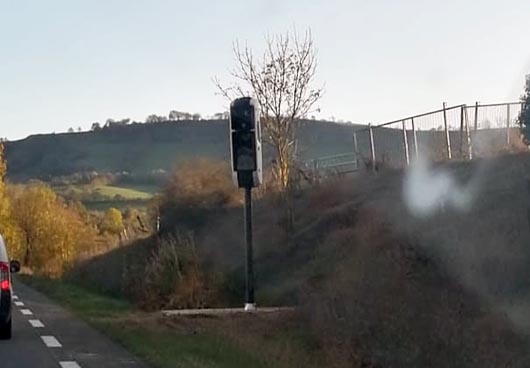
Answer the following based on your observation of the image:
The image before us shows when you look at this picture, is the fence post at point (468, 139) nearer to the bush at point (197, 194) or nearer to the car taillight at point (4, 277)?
the bush at point (197, 194)

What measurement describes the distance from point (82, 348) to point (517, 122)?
17.9 meters


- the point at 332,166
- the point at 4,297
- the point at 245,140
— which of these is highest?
the point at 245,140

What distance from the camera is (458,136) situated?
30297 mm

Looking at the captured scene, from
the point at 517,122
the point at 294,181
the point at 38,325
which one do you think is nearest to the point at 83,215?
the point at 294,181

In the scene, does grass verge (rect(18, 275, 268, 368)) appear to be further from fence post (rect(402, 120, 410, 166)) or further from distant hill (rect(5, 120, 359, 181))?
distant hill (rect(5, 120, 359, 181))

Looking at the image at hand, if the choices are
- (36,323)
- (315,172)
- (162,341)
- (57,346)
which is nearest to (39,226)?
(315,172)

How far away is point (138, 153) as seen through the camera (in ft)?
352

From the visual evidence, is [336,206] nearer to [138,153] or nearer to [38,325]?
[38,325]

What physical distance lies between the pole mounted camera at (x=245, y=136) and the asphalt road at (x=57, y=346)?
4007 millimetres

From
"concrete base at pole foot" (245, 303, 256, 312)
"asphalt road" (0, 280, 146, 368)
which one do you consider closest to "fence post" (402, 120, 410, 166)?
"concrete base at pole foot" (245, 303, 256, 312)

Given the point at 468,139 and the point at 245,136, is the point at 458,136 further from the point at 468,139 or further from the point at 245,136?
the point at 245,136

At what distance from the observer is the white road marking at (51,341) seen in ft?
50.9

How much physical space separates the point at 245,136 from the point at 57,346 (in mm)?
5732

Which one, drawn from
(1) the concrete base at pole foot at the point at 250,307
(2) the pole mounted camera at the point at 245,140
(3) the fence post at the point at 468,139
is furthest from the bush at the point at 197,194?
(2) the pole mounted camera at the point at 245,140
